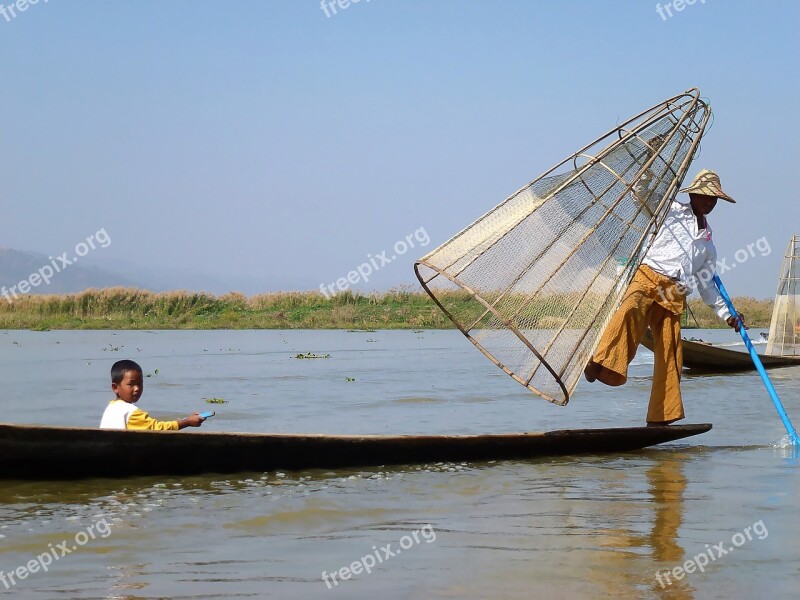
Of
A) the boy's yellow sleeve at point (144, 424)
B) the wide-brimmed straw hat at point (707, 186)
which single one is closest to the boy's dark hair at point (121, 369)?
the boy's yellow sleeve at point (144, 424)

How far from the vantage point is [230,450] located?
5.56 metres

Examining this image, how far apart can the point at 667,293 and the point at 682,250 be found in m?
0.30

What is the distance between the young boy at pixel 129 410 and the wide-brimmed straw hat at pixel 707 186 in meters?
3.50

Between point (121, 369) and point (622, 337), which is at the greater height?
point (121, 369)

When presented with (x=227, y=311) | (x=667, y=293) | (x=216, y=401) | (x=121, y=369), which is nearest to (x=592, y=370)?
(x=667, y=293)

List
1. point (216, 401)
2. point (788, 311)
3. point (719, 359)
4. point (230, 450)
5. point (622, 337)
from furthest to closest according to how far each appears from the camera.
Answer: point (788, 311) → point (719, 359) → point (216, 401) → point (622, 337) → point (230, 450)

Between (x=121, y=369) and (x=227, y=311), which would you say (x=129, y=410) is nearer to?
(x=121, y=369)

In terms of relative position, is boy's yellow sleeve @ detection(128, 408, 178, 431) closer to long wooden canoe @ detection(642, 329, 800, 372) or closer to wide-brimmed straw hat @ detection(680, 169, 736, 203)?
wide-brimmed straw hat @ detection(680, 169, 736, 203)

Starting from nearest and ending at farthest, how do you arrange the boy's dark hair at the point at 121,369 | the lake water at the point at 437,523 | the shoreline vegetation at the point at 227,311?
the lake water at the point at 437,523 < the boy's dark hair at the point at 121,369 < the shoreline vegetation at the point at 227,311

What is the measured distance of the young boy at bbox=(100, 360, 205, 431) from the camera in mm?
5449

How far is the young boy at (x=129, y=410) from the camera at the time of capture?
5449mm

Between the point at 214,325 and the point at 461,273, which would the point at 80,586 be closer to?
the point at 461,273

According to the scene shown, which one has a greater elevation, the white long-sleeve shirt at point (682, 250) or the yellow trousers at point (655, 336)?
the white long-sleeve shirt at point (682, 250)

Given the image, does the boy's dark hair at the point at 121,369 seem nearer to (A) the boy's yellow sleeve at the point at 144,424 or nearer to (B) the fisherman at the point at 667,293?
(A) the boy's yellow sleeve at the point at 144,424
